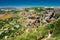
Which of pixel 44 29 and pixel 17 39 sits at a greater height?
pixel 44 29

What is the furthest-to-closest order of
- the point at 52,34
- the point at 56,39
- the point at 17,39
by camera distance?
the point at 17,39 → the point at 52,34 → the point at 56,39

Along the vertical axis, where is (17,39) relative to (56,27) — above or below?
below

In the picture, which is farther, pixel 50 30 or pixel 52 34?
pixel 50 30

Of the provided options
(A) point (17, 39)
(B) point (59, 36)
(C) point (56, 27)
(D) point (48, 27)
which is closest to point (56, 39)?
(B) point (59, 36)

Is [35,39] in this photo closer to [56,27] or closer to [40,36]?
[40,36]

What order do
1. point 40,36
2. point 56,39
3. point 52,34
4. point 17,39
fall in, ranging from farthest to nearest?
point 17,39 → point 40,36 → point 52,34 → point 56,39

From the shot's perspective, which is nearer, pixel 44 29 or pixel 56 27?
Answer: pixel 56 27

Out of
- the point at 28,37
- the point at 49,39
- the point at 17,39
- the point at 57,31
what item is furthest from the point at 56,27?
the point at 17,39

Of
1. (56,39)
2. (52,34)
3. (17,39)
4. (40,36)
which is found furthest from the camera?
(17,39)

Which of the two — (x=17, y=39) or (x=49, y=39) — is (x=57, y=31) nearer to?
(x=49, y=39)
